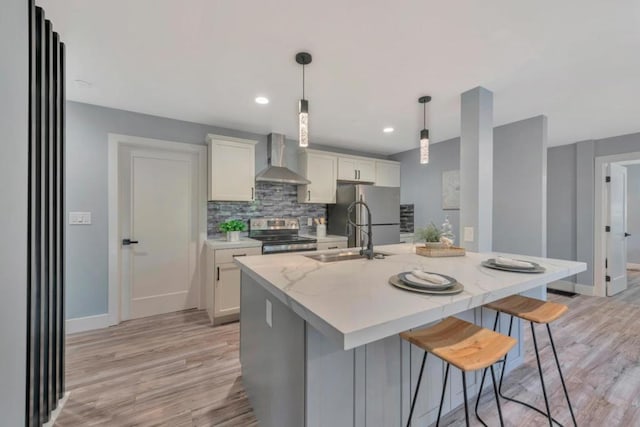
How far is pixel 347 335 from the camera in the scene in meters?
0.72

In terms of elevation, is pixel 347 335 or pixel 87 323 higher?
pixel 347 335

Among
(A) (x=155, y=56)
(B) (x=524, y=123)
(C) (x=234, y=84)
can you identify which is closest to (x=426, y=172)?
(B) (x=524, y=123)

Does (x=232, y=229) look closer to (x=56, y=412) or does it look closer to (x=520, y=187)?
(x=56, y=412)

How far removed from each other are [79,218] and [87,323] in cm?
109

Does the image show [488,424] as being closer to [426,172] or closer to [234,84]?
[234,84]

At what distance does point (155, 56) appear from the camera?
190cm

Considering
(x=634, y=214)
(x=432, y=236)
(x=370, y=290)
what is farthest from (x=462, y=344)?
(x=634, y=214)

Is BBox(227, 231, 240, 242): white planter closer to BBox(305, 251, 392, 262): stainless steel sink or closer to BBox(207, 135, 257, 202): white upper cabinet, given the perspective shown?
BBox(207, 135, 257, 202): white upper cabinet

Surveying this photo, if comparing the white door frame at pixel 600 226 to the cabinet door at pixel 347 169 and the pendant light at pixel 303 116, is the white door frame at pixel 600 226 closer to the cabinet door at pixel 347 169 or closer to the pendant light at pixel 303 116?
the cabinet door at pixel 347 169

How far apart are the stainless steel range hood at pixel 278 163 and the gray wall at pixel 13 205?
8.02 ft

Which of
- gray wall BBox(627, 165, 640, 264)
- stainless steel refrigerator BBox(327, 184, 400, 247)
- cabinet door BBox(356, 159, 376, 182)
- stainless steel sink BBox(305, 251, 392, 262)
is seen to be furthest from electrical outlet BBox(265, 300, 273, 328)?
gray wall BBox(627, 165, 640, 264)

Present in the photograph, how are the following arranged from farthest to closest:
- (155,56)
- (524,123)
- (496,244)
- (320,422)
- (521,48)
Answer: (496,244)
(524,123)
(155,56)
(521,48)
(320,422)

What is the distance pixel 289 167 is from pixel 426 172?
235cm

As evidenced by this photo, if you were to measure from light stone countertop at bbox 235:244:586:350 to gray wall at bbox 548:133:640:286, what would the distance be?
3281 millimetres
